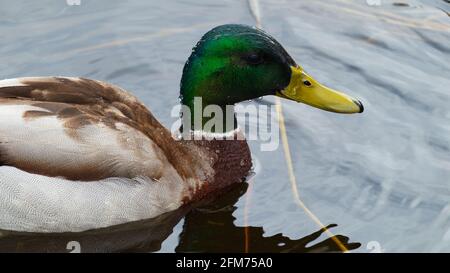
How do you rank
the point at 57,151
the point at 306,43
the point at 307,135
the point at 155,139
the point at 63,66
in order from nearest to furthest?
1. the point at 57,151
2. the point at 155,139
3. the point at 307,135
4. the point at 63,66
5. the point at 306,43

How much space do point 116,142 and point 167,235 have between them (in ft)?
2.32

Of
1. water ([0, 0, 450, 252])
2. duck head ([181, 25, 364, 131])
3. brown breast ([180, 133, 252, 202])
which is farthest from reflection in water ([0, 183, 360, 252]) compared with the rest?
duck head ([181, 25, 364, 131])

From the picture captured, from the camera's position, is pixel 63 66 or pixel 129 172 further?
pixel 63 66

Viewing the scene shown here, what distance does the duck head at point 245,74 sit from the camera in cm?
628

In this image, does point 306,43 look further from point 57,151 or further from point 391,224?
point 57,151

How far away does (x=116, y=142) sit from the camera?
235 inches

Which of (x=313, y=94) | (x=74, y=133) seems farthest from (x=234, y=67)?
(x=74, y=133)

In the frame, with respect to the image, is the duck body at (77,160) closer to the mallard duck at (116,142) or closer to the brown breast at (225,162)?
the mallard duck at (116,142)

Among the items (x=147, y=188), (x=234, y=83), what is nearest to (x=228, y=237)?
(x=147, y=188)

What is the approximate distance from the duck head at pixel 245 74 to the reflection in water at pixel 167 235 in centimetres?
87

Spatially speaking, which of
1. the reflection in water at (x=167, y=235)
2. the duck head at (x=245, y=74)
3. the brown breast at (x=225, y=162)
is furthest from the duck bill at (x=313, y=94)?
the reflection in water at (x=167, y=235)

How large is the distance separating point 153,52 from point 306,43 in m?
1.38

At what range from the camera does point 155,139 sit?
20.4 feet

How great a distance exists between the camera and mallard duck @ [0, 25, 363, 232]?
5863mm
